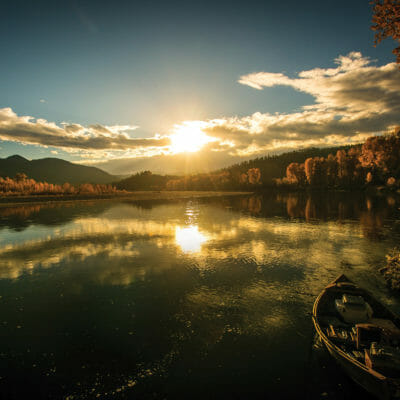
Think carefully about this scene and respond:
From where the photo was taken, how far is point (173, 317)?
55.7ft

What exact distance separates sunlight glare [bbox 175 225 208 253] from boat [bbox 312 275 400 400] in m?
19.7

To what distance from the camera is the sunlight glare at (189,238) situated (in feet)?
111

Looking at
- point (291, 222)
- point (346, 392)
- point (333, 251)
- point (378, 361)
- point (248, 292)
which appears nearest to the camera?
point (378, 361)

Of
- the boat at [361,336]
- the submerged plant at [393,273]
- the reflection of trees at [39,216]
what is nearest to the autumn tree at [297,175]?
the reflection of trees at [39,216]

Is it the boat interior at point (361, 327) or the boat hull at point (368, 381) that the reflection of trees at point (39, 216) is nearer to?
the boat interior at point (361, 327)

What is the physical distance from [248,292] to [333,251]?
56.0 feet

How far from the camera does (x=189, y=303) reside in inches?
742

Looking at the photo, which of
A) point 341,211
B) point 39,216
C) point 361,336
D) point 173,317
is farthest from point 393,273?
point 39,216

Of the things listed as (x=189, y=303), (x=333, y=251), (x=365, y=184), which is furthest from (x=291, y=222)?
(x=365, y=184)

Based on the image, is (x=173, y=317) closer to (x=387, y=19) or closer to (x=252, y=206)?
(x=387, y=19)

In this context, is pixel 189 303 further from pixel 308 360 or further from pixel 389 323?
pixel 389 323

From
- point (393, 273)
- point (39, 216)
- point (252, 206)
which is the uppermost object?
point (252, 206)

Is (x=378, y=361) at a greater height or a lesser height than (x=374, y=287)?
greater

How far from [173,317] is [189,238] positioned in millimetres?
22613
